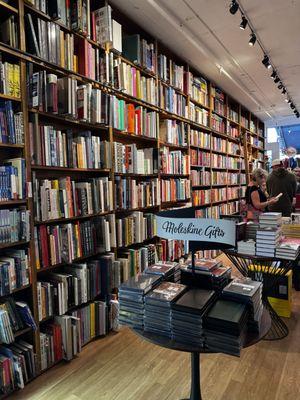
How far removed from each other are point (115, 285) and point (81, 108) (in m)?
1.60

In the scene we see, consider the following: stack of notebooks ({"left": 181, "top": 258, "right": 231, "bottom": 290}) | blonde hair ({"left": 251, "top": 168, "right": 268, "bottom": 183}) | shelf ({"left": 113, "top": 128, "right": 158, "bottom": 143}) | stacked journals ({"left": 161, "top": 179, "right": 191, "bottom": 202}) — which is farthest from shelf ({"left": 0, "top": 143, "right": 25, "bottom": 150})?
blonde hair ({"left": 251, "top": 168, "right": 268, "bottom": 183})

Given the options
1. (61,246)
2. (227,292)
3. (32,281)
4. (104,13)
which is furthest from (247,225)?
(104,13)

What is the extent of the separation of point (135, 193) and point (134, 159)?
35 centimetres

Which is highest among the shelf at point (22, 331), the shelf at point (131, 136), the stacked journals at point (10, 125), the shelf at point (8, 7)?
the shelf at point (8, 7)

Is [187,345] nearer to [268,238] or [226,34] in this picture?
[268,238]

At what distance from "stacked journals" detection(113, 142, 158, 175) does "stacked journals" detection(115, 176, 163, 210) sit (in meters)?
0.11

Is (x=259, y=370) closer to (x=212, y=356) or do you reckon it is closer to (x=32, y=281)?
(x=212, y=356)

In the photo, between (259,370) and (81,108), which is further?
(81,108)

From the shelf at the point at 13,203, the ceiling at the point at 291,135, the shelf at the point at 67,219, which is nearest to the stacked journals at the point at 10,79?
the shelf at the point at 13,203

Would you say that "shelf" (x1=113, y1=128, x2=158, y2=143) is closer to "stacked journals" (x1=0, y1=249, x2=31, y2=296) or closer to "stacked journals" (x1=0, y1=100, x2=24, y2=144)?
"stacked journals" (x1=0, y1=100, x2=24, y2=144)

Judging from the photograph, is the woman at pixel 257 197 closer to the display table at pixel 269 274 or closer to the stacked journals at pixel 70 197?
the display table at pixel 269 274

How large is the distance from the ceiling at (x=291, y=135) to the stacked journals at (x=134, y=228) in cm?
800

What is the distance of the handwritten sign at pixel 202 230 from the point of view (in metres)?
1.20

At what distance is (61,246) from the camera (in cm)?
223
